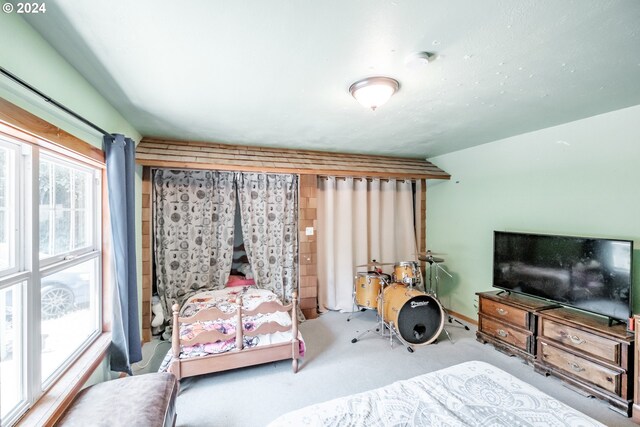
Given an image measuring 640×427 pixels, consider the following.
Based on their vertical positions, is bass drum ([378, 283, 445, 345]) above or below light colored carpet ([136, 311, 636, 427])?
above

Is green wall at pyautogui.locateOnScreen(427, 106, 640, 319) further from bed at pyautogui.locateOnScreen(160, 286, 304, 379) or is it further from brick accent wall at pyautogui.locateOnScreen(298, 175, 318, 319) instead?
bed at pyautogui.locateOnScreen(160, 286, 304, 379)

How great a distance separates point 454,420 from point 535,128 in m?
2.90

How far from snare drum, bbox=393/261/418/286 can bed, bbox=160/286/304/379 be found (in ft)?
4.61

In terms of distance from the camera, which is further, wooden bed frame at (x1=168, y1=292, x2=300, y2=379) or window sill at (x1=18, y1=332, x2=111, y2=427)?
wooden bed frame at (x1=168, y1=292, x2=300, y2=379)

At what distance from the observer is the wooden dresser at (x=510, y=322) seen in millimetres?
2641

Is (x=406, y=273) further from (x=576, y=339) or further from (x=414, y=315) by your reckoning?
(x=576, y=339)

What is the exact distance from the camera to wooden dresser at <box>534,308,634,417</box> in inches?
79.9

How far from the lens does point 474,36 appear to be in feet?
4.28

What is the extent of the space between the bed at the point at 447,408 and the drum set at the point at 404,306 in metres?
1.53

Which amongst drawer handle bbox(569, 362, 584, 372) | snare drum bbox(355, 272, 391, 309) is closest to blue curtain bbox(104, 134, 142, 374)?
snare drum bbox(355, 272, 391, 309)

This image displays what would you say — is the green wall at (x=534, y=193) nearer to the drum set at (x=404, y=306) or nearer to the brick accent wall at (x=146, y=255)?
the drum set at (x=404, y=306)

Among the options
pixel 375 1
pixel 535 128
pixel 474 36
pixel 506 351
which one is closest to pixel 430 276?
pixel 506 351

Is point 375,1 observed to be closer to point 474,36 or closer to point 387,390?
point 474,36

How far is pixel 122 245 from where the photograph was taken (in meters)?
2.00
